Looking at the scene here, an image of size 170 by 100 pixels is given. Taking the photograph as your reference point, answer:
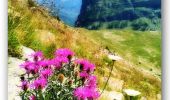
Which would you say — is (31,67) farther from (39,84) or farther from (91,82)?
(91,82)

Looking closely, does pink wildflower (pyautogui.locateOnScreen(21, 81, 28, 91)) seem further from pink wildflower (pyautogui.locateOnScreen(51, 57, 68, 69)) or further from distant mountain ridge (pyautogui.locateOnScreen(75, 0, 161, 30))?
distant mountain ridge (pyautogui.locateOnScreen(75, 0, 161, 30))

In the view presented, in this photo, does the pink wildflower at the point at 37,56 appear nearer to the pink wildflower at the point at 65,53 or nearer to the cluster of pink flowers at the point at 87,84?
the pink wildflower at the point at 65,53

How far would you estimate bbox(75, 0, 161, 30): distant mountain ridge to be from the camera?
342 cm

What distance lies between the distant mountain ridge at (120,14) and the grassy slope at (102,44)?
0.15 feet

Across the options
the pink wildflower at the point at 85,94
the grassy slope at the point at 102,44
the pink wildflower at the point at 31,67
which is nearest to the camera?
the pink wildflower at the point at 85,94

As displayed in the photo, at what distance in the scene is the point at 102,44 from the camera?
345 cm

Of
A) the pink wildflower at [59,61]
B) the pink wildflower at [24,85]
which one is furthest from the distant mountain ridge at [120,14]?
the pink wildflower at [24,85]

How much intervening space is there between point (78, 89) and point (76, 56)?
1.12 ft

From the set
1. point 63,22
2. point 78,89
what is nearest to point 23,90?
point 78,89

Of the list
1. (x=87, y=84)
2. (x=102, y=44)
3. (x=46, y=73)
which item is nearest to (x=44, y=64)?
(x=46, y=73)

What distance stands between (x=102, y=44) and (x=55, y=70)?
448 millimetres

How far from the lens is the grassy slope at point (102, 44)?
3.37m

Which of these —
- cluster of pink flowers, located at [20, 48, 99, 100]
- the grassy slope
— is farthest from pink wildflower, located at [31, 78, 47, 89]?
the grassy slope

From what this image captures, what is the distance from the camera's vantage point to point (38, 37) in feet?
11.1
